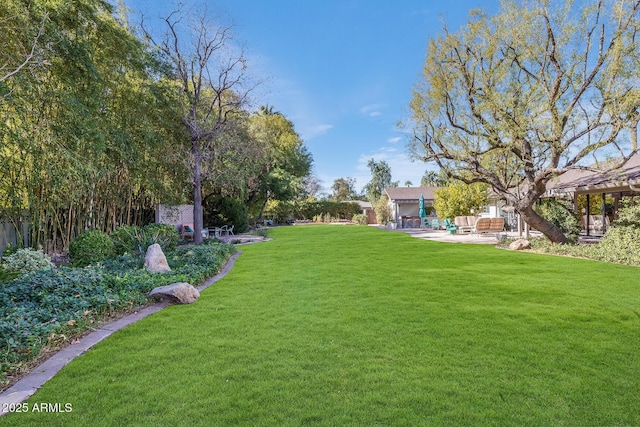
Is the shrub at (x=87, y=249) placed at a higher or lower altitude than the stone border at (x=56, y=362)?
higher

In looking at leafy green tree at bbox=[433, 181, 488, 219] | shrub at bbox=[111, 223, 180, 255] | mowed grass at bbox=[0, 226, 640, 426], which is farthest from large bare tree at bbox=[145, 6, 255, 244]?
leafy green tree at bbox=[433, 181, 488, 219]

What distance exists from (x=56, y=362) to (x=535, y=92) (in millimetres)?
11902

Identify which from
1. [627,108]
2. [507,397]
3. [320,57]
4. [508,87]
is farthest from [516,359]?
[320,57]

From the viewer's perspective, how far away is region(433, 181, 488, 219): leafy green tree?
2027 centimetres

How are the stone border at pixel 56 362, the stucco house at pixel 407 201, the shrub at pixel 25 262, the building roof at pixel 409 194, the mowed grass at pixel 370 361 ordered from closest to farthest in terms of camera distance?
the mowed grass at pixel 370 361, the stone border at pixel 56 362, the shrub at pixel 25 262, the stucco house at pixel 407 201, the building roof at pixel 409 194

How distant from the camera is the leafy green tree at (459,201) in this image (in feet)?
66.5

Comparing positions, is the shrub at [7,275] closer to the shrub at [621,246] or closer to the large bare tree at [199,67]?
the large bare tree at [199,67]

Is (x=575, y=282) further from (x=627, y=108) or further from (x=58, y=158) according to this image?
(x=58, y=158)

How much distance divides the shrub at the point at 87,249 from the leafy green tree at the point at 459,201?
58.6ft

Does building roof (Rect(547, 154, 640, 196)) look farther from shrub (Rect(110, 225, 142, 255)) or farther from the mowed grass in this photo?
shrub (Rect(110, 225, 142, 255))

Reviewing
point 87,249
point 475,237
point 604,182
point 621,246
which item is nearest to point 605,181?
point 604,182

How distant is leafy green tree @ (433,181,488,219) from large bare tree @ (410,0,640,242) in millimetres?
9012

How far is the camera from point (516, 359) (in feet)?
9.45

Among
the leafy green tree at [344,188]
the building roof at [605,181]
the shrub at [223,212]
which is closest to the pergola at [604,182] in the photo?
the building roof at [605,181]
